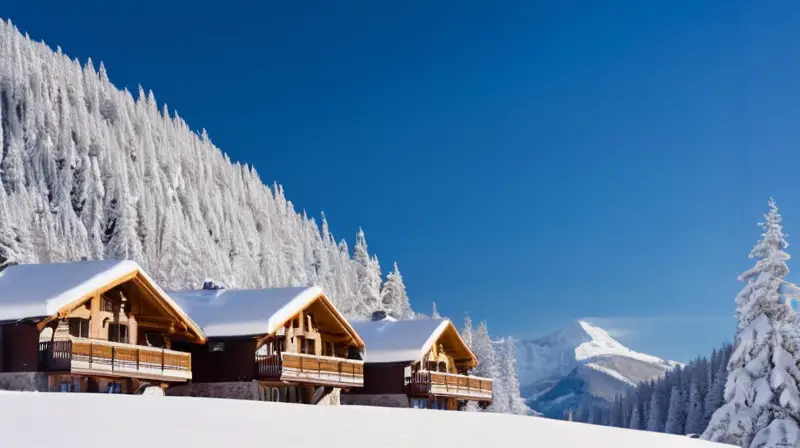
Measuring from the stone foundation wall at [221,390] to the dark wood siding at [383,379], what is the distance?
11517 mm

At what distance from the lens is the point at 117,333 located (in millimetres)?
34156

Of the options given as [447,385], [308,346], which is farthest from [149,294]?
[447,385]

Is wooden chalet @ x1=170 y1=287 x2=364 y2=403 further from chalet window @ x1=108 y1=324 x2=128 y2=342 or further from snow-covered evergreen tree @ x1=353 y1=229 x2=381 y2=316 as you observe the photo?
snow-covered evergreen tree @ x1=353 y1=229 x2=381 y2=316

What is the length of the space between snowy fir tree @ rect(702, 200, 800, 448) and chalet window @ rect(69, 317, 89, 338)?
2293 centimetres

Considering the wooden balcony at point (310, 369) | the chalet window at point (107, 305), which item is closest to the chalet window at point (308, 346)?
the wooden balcony at point (310, 369)

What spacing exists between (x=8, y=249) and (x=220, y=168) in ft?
320

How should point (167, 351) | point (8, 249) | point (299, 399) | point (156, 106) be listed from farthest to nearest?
1. point (156, 106)
2. point (8, 249)
3. point (299, 399)
4. point (167, 351)

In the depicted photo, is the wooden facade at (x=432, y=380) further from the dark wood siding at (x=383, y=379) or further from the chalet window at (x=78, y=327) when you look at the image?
the chalet window at (x=78, y=327)

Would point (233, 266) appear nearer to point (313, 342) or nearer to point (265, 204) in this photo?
point (265, 204)

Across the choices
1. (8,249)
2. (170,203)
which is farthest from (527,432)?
(170,203)

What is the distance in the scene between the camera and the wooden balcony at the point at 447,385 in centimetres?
4888

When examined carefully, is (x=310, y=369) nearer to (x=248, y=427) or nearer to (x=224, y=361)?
(x=224, y=361)

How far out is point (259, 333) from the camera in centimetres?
3762

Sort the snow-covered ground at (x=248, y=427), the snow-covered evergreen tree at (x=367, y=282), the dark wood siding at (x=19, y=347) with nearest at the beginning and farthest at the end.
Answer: the snow-covered ground at (x=248, y=427), the dark wood siding at (x=19, y=347), the snow-covered evergreen tree at (x=367, y=282)
